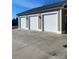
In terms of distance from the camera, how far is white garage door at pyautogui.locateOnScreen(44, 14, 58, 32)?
706 cm

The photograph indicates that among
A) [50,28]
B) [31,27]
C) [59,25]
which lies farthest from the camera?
[31,27]

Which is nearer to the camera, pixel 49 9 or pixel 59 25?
pixel 59 25

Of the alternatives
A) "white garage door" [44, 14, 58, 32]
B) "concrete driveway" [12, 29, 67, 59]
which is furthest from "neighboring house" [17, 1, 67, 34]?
"concrete driveway" [12, 29, 67, 59]

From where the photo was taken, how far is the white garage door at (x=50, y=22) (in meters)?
7.06

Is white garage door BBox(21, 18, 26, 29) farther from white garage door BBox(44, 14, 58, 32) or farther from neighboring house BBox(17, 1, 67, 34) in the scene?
white garage door BBox(44, 14, 58, 32)

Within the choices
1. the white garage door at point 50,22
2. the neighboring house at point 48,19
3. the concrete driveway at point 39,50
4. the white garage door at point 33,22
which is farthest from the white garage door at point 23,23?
the concrete driveway at point 39,50

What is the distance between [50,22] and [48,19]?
0.38 metres

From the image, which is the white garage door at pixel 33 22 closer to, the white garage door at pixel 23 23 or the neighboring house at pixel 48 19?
the neighboring house at pixel 48 19

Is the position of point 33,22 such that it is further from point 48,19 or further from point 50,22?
point 50,22
